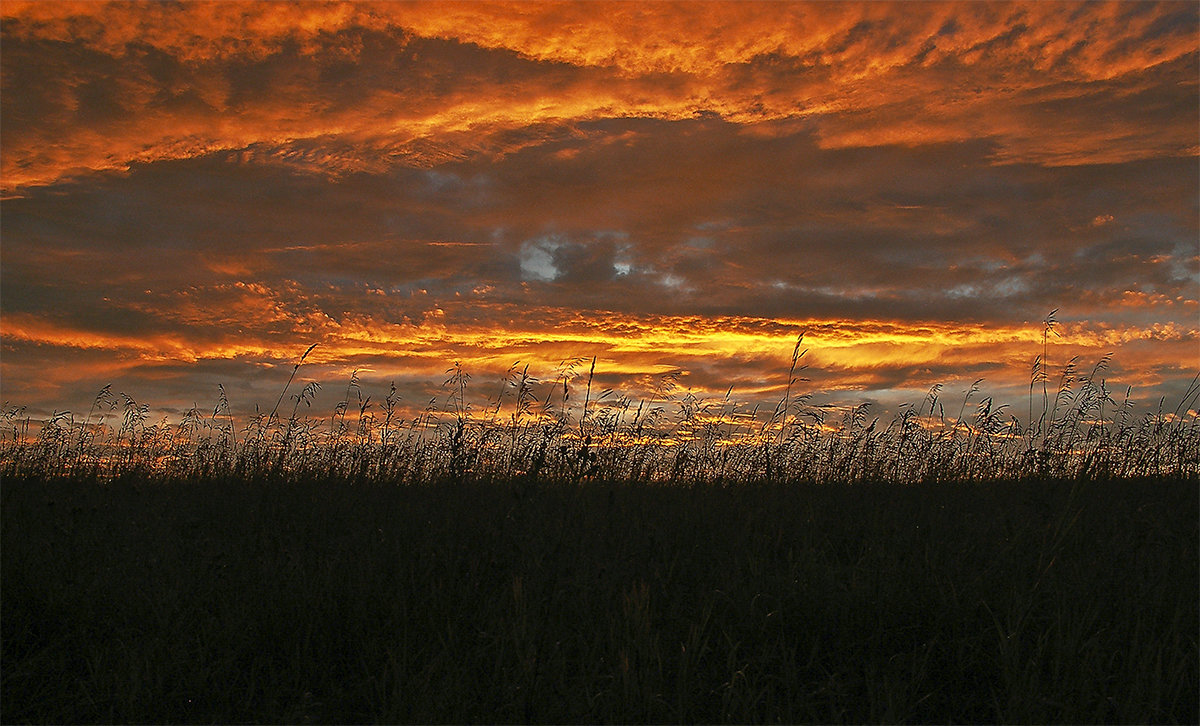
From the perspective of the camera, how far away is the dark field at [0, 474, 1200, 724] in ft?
9.68

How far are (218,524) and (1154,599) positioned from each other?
210 inches

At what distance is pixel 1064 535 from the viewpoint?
167 inches

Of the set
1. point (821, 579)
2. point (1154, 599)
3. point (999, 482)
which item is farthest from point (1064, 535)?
point (999, 482)

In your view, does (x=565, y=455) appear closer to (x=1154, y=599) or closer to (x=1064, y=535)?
(x=1064, y=535)

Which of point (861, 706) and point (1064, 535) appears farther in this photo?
point (1064, 535)

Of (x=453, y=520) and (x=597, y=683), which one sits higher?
(x=453, y=520)

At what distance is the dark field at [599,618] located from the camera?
2949 millimetres

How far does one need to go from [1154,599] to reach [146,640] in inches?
185

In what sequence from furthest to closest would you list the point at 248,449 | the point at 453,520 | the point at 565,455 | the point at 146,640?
the point at 248,449 < the point at 565,455 < the point at 453,520 < the point at 146,640

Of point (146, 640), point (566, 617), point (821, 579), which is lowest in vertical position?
point (146, 640)

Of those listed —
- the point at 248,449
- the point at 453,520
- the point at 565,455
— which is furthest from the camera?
the point at 248,449

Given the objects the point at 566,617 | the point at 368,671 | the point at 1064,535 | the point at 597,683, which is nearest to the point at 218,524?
the point at 368,671

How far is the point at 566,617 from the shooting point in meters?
3.50

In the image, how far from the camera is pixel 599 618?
3.43 metres
